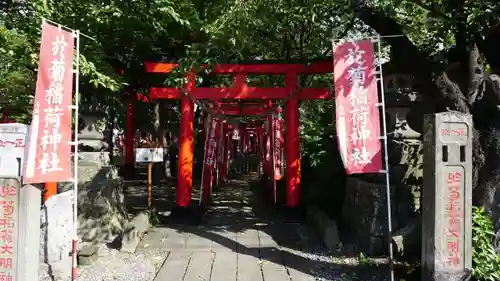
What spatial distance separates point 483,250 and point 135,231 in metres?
5.73

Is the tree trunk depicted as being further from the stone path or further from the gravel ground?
the gravel ground

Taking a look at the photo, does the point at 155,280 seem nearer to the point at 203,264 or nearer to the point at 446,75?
the point at 203,264

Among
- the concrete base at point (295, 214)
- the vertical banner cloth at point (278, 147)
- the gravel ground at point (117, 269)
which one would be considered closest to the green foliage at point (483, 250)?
the gravel ground at point (117, 269)

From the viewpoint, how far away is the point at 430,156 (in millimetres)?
5668

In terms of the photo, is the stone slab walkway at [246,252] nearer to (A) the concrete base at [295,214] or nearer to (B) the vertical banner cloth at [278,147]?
(A) the concrete base at [295,214]

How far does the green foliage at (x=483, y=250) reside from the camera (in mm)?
5684

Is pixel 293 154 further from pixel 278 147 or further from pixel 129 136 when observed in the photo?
pixel 129 136

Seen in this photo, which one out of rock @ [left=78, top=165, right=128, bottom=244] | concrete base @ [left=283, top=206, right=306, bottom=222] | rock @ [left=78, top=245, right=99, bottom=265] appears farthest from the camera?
concrete base @ [left=283, top=206, right=306, bottom=222]

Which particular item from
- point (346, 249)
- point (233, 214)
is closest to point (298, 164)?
point (233, 214)

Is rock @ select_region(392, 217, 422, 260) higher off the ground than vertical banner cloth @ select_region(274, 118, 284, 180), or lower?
lower

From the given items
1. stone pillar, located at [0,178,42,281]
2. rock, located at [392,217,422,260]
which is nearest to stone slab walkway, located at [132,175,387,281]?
rock, located at [392,217,422,260]

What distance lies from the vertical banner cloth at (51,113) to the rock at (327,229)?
4502 millimetres

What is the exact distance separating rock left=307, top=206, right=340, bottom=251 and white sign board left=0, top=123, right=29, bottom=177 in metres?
5.11

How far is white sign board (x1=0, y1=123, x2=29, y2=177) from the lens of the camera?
198 inches
